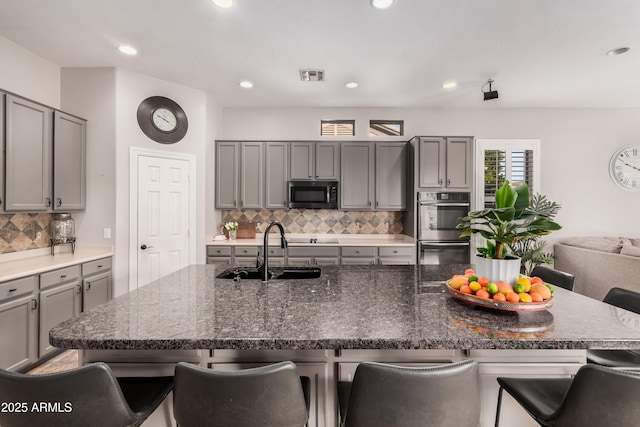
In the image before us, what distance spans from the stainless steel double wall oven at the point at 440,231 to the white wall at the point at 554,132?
1.24m

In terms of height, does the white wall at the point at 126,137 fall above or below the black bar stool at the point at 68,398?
above

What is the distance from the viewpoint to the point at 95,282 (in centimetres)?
308

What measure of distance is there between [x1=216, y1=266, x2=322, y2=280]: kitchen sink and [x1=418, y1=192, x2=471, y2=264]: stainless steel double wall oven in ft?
7.35

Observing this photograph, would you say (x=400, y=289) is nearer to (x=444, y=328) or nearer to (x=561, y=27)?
(x=444, y=328)

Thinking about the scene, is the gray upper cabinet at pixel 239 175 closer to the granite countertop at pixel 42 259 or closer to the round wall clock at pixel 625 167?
the granite countertop at pixel 42 259

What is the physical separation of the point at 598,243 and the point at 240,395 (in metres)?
5.02

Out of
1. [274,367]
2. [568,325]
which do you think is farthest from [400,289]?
[274,367]

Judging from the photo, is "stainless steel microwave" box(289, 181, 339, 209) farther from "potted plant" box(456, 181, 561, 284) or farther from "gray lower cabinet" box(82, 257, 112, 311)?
"potted plant" box(456, 181, 561, 284)

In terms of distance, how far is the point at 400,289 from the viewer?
5.62 feet

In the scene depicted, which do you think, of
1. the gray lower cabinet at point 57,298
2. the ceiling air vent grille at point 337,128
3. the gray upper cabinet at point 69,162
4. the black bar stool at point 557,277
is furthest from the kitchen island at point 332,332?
the ceiling air vent grille at point 337,128

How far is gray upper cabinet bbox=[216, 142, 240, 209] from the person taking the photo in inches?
173

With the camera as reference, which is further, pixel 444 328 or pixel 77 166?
pixel 77 166

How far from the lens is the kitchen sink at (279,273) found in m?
2.17

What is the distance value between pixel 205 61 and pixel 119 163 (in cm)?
153
